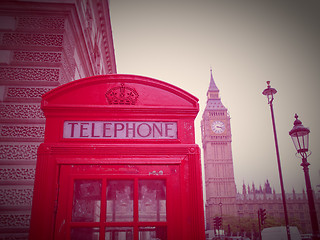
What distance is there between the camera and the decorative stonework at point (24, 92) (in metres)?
3.52

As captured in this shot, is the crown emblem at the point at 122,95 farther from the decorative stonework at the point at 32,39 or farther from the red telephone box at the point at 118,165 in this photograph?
the decorative stonework at the point at 32,39

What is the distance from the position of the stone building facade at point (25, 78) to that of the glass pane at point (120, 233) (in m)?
1.66

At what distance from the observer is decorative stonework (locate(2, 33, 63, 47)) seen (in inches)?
147

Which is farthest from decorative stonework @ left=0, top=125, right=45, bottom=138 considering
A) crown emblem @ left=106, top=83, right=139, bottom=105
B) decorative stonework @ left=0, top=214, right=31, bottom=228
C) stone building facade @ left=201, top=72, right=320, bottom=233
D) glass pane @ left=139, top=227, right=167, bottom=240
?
stone building facade @ left=201, top=72, right=320, bottom=233

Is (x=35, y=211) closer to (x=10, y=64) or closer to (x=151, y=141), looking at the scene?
(x=151, y=141)

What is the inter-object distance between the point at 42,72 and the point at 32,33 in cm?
59

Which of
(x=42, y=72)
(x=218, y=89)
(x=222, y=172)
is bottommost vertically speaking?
(x=42, y=72)

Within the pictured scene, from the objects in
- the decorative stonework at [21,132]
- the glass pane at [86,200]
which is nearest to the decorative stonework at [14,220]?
the decorative stonework at [21,132]

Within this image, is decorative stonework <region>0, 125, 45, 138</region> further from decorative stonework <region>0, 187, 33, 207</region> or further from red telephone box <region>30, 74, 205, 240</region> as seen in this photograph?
red telephone box <region>30, 74, 205, 240</region>

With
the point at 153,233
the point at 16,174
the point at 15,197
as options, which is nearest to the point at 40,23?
the point at 16,174

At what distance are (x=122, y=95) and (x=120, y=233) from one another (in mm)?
1025

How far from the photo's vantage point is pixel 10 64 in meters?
3.64

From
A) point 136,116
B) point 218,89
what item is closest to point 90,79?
point 136,116

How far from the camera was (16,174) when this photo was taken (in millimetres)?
3232
